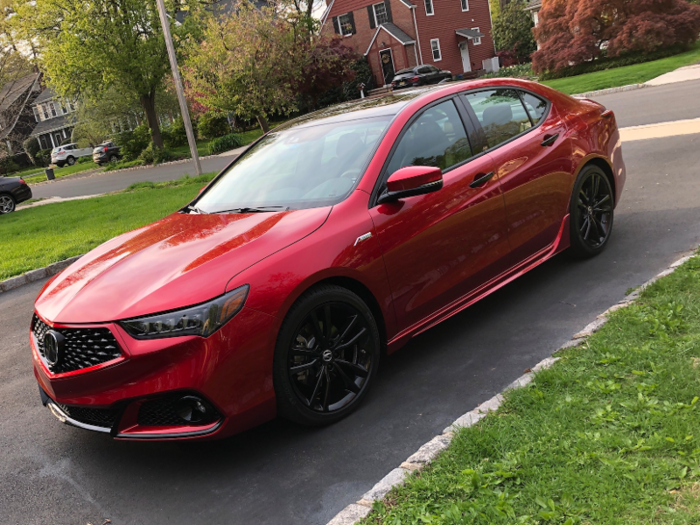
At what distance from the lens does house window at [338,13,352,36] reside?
4994cm

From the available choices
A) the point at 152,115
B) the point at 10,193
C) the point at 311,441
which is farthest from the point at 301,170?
the point at 152,115

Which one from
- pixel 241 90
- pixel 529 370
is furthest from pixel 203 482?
pixel 241 90

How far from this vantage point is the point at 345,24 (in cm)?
5012

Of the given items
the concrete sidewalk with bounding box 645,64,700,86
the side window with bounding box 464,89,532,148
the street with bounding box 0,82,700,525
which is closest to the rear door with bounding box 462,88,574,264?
the side window with bounding box 464,89,532,148

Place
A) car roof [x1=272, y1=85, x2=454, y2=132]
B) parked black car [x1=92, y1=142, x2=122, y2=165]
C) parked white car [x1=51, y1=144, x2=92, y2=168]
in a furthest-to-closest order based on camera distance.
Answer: parked white car [x1=51, y1=144, x2=92, y2=168] < parked black car [x1=92, y1=142, x2=122, y2=165] < car roof [x1=272, y1=85, x2=454, y2=132]

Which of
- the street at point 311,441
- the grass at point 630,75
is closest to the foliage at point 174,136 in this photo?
the grass at point 630,75

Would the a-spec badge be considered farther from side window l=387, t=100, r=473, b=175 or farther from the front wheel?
the front wheel

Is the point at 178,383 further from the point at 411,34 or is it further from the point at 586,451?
the point at 411,34

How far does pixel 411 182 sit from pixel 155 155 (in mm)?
33405

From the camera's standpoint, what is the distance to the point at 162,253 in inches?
149

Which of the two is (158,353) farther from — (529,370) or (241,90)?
(241,90)

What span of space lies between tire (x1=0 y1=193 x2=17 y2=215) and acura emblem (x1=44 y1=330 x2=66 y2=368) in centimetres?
1799

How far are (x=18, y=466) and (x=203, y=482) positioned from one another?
126 centimetres

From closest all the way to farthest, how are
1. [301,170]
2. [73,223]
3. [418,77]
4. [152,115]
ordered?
[301,170]
[73,223]
[152,115]
[418,77]
